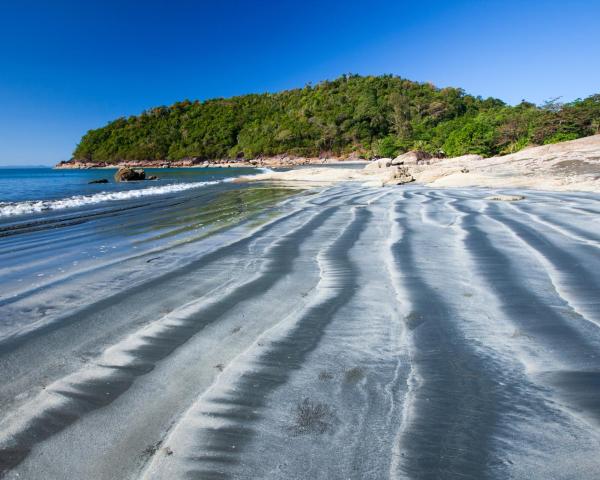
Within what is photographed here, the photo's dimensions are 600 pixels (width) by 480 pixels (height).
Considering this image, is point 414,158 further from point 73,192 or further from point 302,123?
point 302,123

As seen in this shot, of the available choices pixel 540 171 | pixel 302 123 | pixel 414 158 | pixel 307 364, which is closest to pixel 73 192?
pixel 540 171

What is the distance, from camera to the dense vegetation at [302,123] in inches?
3268

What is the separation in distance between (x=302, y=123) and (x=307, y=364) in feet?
342

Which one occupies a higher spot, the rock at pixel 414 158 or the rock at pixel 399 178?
the rock at pixel 414 158

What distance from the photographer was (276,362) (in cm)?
193

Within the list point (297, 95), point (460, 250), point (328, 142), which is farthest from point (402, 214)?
point (297, 95)

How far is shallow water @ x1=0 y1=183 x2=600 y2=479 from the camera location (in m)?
1.29

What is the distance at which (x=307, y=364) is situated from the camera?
6.25 feet

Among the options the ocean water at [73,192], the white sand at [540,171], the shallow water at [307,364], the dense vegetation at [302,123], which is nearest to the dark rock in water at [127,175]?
the ocean water at [73,192]

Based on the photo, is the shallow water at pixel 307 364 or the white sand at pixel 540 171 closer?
the shallow water at pixel 307 364

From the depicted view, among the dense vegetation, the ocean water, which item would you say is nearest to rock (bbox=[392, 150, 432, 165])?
the ocean water

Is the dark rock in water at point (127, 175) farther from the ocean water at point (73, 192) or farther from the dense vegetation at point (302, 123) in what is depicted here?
the dense vegetation at point (302, 123)

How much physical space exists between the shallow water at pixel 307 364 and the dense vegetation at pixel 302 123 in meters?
50.7

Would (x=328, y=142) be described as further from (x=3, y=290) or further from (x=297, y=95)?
(x=3, y=290)
